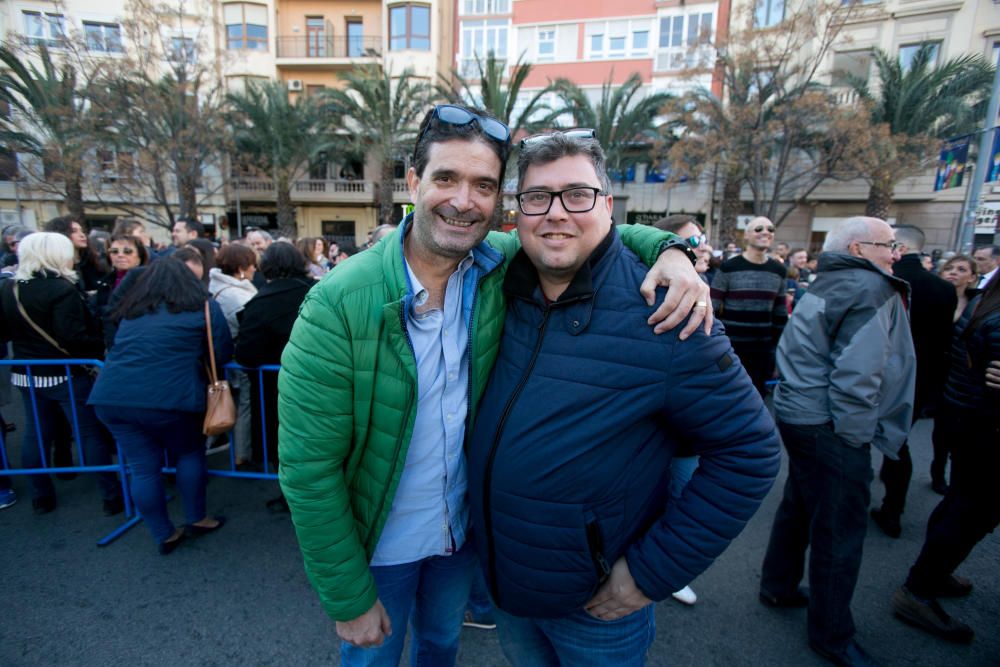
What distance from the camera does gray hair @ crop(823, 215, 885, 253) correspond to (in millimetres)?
2578

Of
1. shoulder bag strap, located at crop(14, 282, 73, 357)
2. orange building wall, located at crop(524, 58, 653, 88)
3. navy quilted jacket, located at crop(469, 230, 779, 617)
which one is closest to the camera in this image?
navy quilted jacket, located at crop(469, 230, 779, 617)

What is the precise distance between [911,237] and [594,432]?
189 inches

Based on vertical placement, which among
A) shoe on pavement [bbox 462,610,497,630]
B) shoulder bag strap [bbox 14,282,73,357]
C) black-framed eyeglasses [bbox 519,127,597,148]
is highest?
black-framed eyeglasses [bbox 519,127,597,148]

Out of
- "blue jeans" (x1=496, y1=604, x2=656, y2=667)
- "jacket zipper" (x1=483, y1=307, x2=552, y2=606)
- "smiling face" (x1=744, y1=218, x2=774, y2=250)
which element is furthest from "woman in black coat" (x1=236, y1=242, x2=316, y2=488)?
"smiling face" (x1=744, y1=218, x2=774, y2=250)

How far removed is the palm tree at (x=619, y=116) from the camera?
1950 centimetres

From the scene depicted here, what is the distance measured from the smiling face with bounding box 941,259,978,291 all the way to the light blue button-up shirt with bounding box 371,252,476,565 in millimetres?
6237

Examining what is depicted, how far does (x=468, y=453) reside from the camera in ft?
5.25

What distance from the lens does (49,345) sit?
353cm

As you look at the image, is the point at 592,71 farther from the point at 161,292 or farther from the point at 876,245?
the point at 161,292

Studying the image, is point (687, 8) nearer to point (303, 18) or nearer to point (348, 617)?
point (303, 18)

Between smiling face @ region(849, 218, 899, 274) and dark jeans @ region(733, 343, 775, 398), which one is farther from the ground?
smiling face @ region(849, 218, 899, 274)

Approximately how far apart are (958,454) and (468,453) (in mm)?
2887

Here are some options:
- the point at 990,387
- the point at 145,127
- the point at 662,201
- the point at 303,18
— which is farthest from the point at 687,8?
the point at 990,387

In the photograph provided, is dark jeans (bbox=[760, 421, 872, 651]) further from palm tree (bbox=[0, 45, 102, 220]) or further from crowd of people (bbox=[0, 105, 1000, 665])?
palm tree (bbox=[0, 45, 102, 220])
